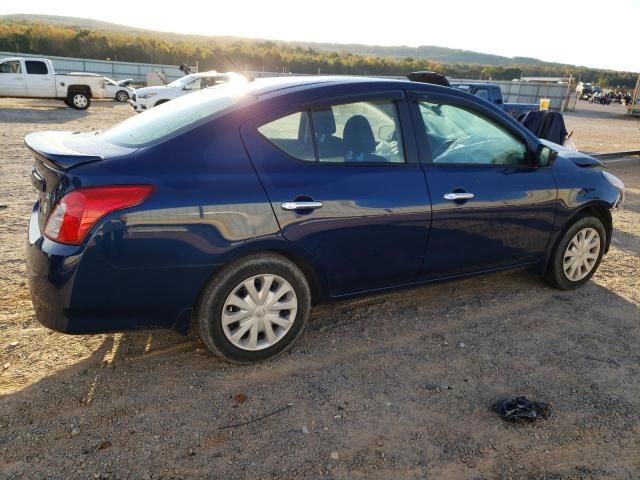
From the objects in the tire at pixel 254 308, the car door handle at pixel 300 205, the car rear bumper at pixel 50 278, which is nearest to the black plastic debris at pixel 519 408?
the tire at pixel 254 308

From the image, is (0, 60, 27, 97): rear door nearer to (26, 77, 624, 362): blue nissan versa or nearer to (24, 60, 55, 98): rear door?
(24, 60, 55, 98): rear door

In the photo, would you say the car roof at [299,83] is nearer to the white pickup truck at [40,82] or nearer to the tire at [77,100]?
the tire at [77,100]

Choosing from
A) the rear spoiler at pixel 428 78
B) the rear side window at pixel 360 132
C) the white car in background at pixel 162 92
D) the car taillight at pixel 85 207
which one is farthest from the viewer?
the white car in background at pixel 162 92

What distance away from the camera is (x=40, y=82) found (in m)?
20.1

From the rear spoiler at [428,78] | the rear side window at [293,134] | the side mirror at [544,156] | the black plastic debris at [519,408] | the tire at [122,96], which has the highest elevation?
the rear spoiler at [428,78]

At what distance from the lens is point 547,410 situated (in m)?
2.99

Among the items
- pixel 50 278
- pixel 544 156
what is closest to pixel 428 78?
pixel 544 156

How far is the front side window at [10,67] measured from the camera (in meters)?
19.7

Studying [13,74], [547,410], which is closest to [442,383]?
[547,410]

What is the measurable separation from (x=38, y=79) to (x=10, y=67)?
102 cm

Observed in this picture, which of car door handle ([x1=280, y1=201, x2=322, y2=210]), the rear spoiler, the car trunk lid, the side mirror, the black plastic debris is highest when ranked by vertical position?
the rear spoiler

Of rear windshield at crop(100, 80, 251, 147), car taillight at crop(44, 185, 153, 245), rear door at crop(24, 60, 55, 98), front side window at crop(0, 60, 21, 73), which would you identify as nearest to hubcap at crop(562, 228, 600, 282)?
rear windshield at crop(100, 80, 251, 147)

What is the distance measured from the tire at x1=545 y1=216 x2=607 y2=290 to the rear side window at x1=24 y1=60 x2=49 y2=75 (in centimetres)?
2112

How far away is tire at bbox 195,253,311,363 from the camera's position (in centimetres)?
305
